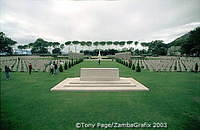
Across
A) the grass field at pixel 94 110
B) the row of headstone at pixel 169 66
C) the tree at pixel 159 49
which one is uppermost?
the tree at pixel 159 49

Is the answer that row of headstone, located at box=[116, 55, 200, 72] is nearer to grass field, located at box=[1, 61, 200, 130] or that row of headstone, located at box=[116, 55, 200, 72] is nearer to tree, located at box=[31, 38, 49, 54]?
grass field, located at box=[1, 61, 200, 130]

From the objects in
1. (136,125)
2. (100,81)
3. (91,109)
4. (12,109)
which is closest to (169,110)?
(136,125)

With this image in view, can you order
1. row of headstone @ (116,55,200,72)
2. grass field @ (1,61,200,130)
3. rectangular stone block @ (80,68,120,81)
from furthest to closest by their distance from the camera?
row of headstone @ (116,55,200,72)
rectangular stone block @ (80,68,120,81)
grass field @ (1,61,200,130)

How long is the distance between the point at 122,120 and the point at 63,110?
2122 mm

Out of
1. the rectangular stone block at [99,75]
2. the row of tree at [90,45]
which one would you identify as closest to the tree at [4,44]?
the row of tree at [90,45]

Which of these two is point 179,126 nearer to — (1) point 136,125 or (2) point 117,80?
(1) point 136,125

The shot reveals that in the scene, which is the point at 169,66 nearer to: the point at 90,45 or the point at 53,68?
the point at 53,68

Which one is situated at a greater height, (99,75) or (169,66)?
(99,75)

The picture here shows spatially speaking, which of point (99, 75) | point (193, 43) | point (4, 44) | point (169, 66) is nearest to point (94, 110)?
point (99, 75)

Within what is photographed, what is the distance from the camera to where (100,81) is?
12469 mm

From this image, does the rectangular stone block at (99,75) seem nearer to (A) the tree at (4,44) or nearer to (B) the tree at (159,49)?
(A) the tree at (4,44)

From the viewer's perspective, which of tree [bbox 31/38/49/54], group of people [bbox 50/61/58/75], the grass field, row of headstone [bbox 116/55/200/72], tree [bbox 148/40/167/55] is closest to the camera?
the grass field

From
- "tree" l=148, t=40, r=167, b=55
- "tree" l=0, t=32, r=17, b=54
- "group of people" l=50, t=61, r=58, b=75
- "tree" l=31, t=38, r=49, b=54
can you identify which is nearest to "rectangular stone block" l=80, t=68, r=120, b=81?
"group of people" l=50, t=61, r=58, b=75

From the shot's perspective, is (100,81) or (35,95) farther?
(100,81)
